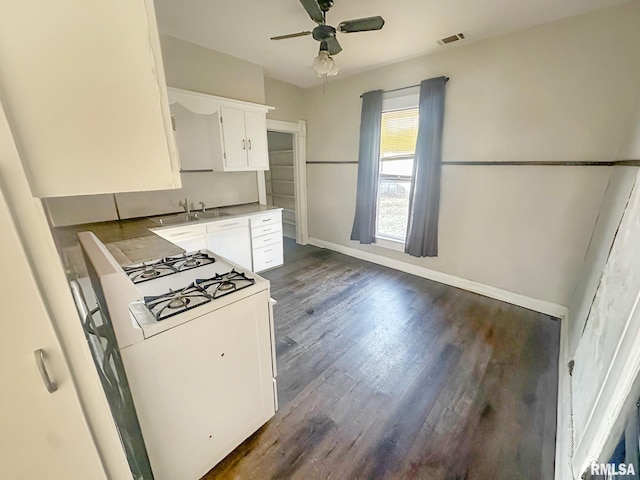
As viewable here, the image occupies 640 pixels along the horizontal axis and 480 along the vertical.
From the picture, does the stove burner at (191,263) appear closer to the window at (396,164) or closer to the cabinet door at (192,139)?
the cabinet door at (192,139)

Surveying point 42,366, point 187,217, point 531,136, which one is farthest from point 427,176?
point 42,366

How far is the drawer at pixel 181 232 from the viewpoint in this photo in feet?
8.62

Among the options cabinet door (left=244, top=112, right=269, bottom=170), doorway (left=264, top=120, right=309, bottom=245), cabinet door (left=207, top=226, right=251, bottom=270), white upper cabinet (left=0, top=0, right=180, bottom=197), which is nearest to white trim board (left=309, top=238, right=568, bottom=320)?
doorway (left=264, top=120, right=309, bottom=245)

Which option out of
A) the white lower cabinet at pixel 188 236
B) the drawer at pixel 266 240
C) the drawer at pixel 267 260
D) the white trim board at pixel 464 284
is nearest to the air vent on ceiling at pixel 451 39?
the white trim board at pixel 464 284

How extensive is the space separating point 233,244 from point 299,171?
1.95 meters

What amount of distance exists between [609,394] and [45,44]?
1968 mm

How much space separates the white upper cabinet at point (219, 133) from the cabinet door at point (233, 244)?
0.81 metres

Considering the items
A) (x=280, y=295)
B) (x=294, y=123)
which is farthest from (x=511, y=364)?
(x=294, y=123)

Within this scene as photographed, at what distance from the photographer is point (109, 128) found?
574 mm

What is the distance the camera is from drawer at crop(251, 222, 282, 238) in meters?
3.44

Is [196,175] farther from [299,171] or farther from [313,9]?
[313,9]

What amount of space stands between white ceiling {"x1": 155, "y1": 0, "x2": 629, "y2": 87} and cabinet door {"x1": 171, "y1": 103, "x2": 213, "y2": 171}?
2.51ft

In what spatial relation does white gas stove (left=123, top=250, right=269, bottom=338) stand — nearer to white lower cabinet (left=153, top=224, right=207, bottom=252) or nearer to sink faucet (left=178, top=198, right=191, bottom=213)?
white lower cabinet (left=153, top=224, right=207, bottom=252)

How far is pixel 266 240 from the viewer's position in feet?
11.9
